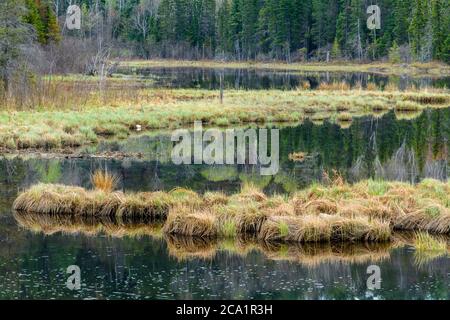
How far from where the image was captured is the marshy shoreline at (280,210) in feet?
52.2

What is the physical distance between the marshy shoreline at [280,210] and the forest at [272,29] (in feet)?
192

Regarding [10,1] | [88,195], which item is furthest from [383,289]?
[10,1]

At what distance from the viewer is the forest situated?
91.0 meters

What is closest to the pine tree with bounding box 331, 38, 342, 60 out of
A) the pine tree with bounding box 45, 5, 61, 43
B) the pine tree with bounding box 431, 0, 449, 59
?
the pine tree with bounding box 431, 0, 449, 59

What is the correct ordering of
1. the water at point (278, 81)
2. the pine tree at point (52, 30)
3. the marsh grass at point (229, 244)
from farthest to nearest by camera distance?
the pine tree at point (52, 30)
the water at point (278, 81)
the marsh grass at point (229, 244)

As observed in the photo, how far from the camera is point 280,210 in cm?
1656

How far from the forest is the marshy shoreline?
58.4 metres

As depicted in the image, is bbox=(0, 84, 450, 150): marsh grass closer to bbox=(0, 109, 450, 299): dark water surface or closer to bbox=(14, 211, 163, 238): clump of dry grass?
bbox=(0, 109, 450, 299): dark water surface

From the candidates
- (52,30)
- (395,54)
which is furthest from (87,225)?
(395,54)

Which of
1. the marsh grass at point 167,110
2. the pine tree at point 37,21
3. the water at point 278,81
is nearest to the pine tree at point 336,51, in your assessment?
the water at point 278,81

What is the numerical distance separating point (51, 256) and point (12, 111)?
815 inches

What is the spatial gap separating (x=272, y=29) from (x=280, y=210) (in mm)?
97944

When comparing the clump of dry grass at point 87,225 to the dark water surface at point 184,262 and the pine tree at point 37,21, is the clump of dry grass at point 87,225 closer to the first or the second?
the dark water surface at point 184,262
